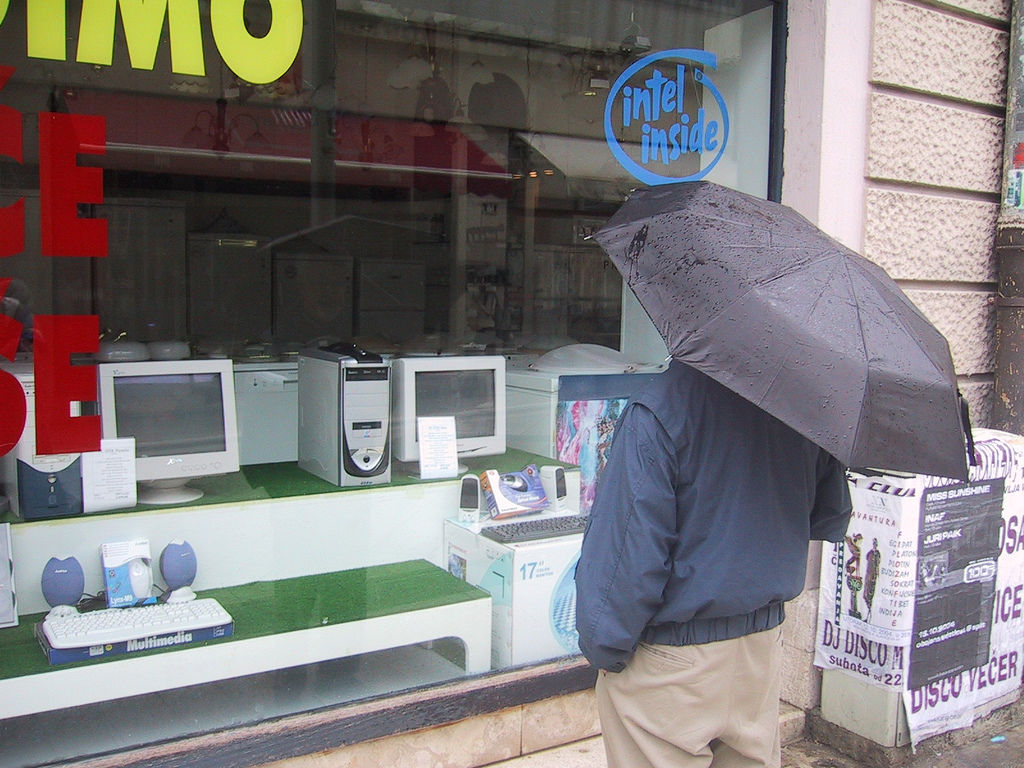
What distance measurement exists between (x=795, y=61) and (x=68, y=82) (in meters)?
2.78

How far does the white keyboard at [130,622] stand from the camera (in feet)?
9.03

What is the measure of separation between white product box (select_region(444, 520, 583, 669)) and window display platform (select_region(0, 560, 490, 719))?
2.6 inches

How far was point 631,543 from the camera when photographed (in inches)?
74.2

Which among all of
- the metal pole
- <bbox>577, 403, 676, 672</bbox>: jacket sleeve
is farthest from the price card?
the metal pole

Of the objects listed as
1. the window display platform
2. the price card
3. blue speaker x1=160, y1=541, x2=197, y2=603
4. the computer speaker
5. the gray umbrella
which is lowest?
the window display platform

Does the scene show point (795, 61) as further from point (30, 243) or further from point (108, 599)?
point (108, 599)

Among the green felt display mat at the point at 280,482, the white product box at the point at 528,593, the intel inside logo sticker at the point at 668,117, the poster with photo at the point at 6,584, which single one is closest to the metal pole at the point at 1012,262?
the intel inside logo sticker at the point at 668,117

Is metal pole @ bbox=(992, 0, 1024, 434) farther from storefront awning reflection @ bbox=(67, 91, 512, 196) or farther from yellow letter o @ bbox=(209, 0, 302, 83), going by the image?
storefront awning reflection @ bbox=(67, 91, 512, 196)

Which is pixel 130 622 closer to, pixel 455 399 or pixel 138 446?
pixel 138 446

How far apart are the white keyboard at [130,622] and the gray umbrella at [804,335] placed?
191 cm

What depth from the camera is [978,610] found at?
347 cm

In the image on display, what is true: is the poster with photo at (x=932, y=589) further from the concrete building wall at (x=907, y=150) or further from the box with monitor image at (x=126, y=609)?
the box with monitor image at (x=126, y=609)

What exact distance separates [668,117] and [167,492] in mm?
2667

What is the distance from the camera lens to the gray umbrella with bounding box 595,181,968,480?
1.64 metres
